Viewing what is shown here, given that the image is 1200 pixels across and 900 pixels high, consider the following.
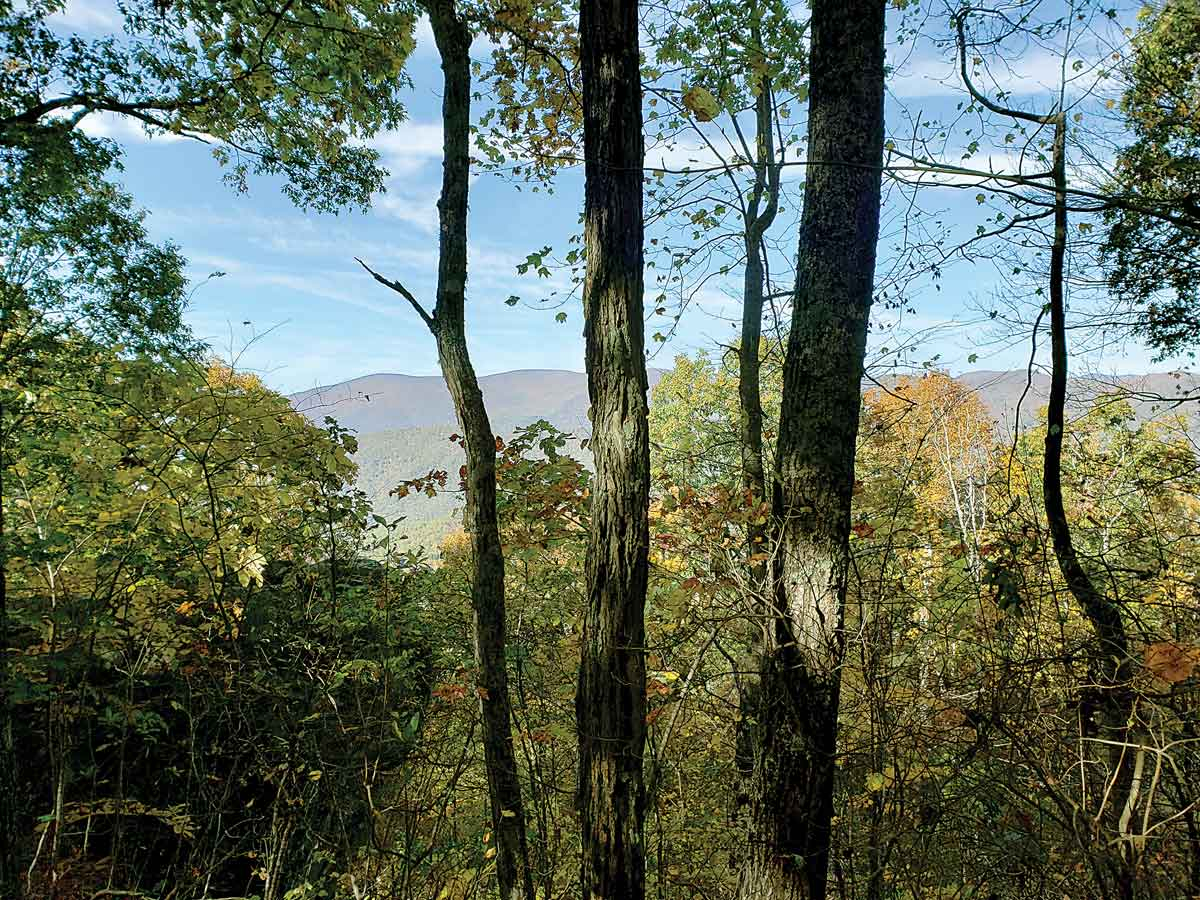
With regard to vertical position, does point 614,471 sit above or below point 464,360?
below

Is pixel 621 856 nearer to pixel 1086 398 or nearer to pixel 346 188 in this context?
pixel 1086 398

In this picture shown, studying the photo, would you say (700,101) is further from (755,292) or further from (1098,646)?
(1098,646)

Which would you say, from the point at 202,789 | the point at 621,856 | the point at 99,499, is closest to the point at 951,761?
the point at 621,856

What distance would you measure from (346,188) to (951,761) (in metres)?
8.30

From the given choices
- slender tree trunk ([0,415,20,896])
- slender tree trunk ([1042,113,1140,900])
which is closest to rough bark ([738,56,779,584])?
slender tree trunk ([1042,113,1140,900])

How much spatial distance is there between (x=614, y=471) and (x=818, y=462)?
3.08 feet

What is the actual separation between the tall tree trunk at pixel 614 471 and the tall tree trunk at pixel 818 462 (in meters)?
0.57

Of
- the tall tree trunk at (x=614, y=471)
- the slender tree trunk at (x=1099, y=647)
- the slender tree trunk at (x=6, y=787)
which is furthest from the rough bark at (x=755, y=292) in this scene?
the slender tree trunk at (x=6, y=787)

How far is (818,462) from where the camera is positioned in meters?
2.51

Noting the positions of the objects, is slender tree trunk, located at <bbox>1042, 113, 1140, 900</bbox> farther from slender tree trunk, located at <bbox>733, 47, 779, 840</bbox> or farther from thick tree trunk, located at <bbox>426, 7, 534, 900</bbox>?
thick tree trunk, located at <bbox>426, 7, 534, 900</bbox>

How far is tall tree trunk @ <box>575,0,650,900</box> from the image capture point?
8.55ft

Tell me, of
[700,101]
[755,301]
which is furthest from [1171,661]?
[755,301]

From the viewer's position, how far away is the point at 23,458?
383cm

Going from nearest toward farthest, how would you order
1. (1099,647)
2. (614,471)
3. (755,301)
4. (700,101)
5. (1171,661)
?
(1171,661) < (1099,647) < (614,471) < (700,101) < (755,301)
